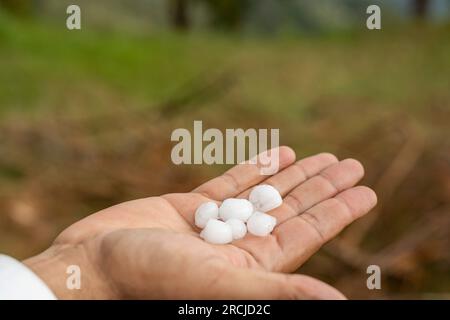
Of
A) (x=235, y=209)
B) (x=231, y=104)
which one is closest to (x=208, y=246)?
(x=235, y=209)

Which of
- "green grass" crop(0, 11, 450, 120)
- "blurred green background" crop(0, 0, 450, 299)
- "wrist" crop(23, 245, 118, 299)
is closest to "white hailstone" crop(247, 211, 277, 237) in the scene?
"wrist" crop(23, 245, 118, 299)

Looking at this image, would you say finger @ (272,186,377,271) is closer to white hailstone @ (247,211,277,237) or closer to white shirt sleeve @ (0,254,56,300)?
white hailstone @ (247,211,277,237)

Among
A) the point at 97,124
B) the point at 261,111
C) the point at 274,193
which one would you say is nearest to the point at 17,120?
the point at 97,124

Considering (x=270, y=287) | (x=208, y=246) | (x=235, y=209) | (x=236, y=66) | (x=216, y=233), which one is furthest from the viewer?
(x=236, y=66)

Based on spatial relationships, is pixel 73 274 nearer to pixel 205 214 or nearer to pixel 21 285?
pixel 21 285

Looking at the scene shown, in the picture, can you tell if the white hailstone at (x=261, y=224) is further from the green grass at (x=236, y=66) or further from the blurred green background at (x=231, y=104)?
the green grass at (x=236, y=66)

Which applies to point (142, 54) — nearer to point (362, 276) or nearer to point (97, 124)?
point (97, 124)
